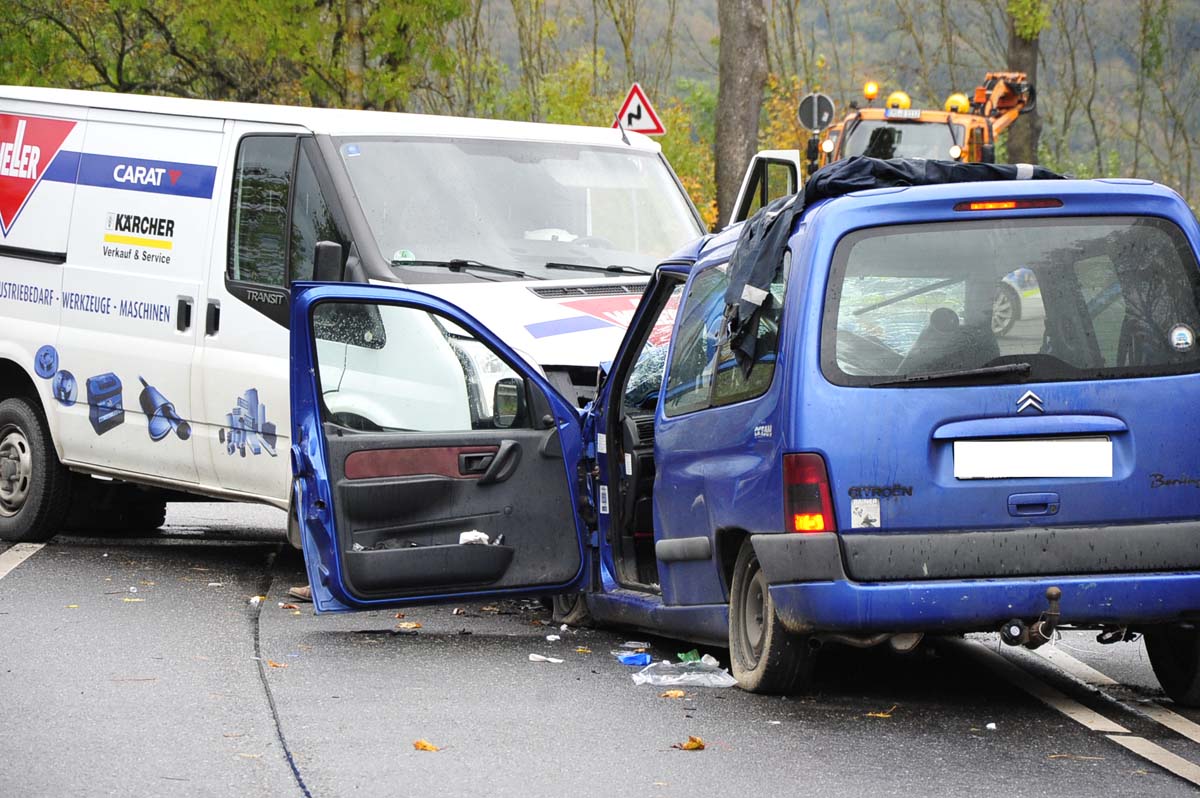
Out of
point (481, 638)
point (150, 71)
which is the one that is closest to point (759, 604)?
point (481, 638)

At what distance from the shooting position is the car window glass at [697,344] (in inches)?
284

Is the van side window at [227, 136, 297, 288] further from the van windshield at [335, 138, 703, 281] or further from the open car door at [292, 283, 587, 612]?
the open car door at [292, 283, 587, 612]

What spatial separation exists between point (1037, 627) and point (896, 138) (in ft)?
63.6

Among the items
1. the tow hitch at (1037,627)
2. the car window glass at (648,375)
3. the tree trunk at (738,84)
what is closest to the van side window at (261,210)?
the car window glass at (648,375)

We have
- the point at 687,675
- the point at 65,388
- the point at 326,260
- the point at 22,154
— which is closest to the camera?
the point at 687,675

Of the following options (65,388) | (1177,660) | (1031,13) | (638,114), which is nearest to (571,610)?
(1177,660)

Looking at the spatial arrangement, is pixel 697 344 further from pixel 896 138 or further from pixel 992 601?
pixel 896 138

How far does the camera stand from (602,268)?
32.7 ft

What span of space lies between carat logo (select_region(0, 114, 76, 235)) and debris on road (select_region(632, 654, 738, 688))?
17.3 feet

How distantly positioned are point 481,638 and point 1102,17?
5152cm

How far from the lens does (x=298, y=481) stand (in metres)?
8.06

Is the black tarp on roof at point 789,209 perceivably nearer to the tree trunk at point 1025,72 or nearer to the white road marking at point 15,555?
the white road marking at point 15,555

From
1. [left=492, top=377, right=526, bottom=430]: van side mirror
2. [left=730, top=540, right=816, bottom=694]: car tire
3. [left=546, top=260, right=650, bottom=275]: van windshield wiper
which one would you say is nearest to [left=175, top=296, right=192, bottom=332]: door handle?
[left=546, top=260, right=650, bottom=275]: van windshield wiper

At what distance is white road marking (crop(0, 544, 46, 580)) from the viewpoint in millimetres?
10344
